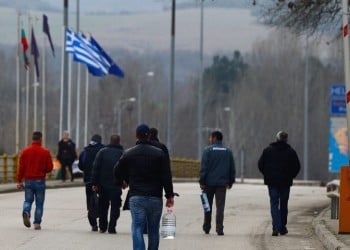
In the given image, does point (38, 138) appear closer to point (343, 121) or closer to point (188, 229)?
point (188, 229)

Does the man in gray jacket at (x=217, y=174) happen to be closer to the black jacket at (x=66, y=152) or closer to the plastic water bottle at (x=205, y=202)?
the plastic water bottle at (x=205, y=202)

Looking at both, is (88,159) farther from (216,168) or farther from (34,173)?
(216,168)

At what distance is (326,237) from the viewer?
17.7 m

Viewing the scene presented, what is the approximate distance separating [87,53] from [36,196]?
27.4 m

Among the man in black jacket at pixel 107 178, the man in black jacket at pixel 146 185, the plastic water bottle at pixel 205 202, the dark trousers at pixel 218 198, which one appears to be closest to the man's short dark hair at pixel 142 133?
the man in black jacket at pixel 146 185

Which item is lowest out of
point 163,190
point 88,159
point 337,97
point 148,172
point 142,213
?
point 163,190

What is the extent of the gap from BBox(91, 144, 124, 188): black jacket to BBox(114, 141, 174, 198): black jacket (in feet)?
18.5

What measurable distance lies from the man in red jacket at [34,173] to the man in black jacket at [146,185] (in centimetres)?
675

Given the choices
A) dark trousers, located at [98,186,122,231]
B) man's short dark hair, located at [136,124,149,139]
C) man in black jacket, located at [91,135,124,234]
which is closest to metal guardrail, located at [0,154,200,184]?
dark trousers, located at [98,186,122,231]

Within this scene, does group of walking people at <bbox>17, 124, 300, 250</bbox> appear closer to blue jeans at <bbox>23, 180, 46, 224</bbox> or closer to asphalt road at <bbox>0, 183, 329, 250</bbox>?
blue jeans at <bbox>23, 180, 46, 224</bbox>

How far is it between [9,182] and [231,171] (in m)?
21.0

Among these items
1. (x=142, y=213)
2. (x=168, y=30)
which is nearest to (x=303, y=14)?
(x=142, y=213)

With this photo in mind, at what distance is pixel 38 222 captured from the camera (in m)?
19.8

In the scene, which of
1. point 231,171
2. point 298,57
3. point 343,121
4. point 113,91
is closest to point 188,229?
point 231,171
